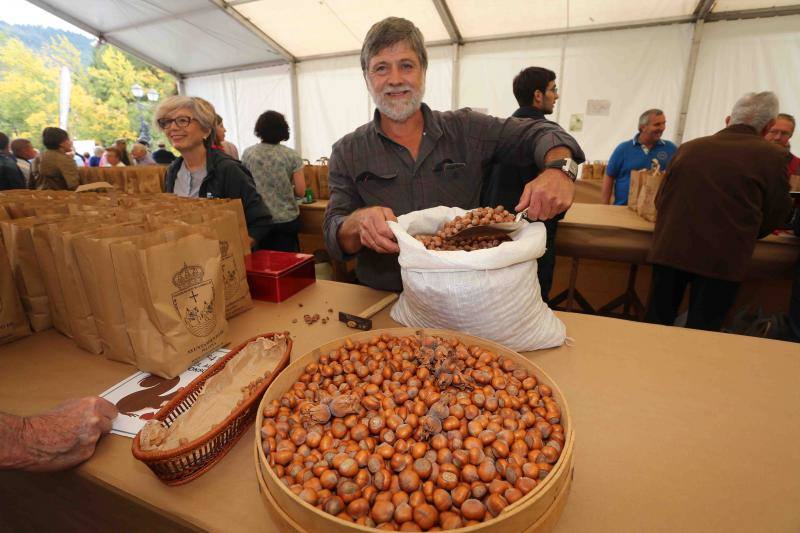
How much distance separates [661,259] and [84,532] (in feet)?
9.15

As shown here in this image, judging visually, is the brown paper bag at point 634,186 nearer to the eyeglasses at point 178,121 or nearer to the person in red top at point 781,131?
the person in red top at point 781,131

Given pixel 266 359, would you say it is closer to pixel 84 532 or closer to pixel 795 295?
pixel 84 532

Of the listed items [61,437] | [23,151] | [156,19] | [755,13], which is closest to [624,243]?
[61,437]

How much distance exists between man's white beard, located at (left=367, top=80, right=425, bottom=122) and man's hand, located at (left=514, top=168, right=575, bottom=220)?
693 millimetres

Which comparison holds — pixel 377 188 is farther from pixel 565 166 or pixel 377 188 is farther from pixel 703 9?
pixel 703 9

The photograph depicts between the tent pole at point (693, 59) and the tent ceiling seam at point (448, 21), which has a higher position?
A: the tent ceiling seam at point (448, 21)

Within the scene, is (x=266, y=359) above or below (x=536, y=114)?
below

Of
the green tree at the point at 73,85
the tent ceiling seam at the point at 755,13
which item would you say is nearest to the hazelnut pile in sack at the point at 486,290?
the tent ceiling seam at the point at 755,13

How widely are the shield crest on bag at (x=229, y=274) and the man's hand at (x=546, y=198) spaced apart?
0.92m

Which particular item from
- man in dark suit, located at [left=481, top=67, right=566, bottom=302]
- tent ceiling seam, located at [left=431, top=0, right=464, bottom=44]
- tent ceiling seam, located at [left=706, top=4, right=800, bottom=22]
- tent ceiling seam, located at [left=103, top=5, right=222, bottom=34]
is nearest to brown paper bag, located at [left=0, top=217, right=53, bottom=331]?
man in dark suit, located at [left=481, top=67, right=566, bottom=302]

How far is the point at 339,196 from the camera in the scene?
1.67 m

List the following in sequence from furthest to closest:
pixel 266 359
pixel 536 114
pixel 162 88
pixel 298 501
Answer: pixel 162 88
pixel 536 114
pixel 266 359
pixel 298 501

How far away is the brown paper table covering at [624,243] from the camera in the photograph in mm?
2305

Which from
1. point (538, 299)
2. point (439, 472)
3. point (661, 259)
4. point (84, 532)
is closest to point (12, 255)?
point (84, 532)
